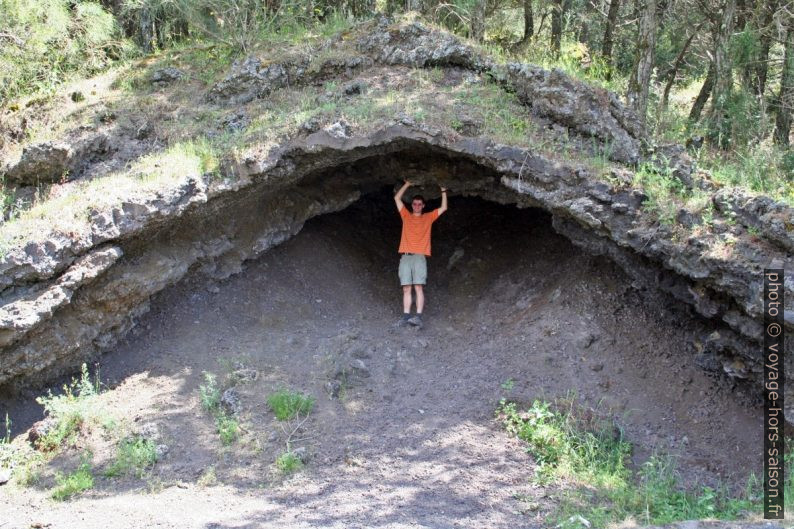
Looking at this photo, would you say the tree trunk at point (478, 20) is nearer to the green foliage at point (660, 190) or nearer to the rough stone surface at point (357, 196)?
the rough stone surface at point (357, 196)

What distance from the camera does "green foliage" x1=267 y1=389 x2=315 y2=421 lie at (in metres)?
7.44

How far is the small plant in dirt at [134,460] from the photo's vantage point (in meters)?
6.93

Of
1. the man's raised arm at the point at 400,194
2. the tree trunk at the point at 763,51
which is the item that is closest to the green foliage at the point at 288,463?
the man's raised arm at the point at 400,194

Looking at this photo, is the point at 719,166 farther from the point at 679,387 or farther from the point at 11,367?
the point at 11,367

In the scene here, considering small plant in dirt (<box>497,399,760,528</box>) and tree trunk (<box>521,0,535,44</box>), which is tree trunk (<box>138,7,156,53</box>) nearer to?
tree trunk (<box>521,0,535,44</box>)

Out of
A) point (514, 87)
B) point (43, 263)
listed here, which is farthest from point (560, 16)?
point (43, 263)

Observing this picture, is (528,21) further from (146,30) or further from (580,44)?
(146,30)

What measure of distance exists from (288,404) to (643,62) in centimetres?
705

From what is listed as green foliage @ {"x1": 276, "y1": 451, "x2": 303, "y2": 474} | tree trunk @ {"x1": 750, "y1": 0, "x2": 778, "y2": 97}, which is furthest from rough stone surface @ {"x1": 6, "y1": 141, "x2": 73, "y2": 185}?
tree trunk @ {"x1": 750, "y1": 0, "x2": 778, "y2": 97}

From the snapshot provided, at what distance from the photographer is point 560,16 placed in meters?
12.8

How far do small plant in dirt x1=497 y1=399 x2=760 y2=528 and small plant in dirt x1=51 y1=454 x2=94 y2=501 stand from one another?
14.3 ft

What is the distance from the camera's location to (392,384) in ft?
26.8

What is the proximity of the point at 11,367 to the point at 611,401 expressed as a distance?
22.3ft

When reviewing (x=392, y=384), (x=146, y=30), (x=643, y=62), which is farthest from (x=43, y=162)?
(x=643, y=62)
